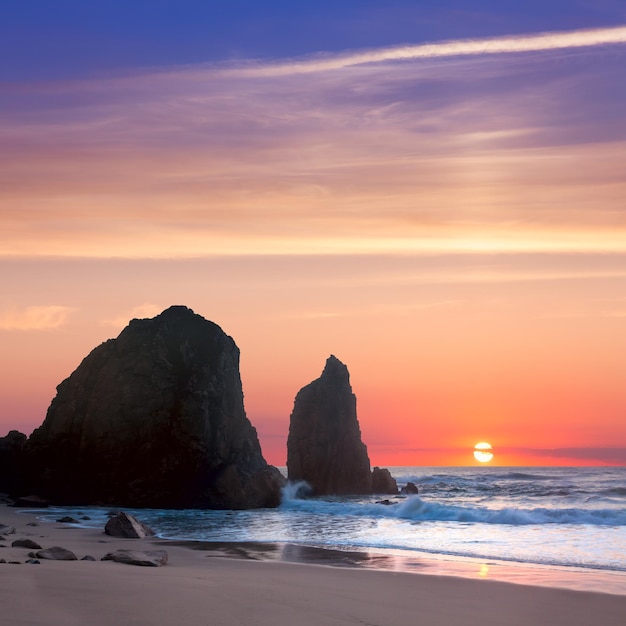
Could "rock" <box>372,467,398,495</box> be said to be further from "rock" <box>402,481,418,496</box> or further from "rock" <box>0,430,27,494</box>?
"rock" <box>0,430,27,494</box>

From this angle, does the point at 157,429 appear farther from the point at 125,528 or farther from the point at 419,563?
the point at 419,563

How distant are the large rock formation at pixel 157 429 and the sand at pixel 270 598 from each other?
1598 inches

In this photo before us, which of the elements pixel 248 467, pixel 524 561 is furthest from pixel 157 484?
pixel 524 561

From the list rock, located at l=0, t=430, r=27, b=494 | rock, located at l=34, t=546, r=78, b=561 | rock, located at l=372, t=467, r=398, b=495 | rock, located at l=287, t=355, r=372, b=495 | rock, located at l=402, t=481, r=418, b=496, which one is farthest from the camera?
rock, located at l=402, t=481, r=418, b=496

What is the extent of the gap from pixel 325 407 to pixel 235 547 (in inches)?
2664

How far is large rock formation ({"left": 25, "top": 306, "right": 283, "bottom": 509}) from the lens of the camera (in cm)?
5847

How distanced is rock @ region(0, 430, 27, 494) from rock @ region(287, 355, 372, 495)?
31.6m

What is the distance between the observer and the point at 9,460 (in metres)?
70.9

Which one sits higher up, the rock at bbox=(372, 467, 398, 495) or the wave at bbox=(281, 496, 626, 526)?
the rock at bbox=(372, 467, 398, 495)

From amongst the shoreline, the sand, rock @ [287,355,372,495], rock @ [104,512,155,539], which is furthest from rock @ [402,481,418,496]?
the sand

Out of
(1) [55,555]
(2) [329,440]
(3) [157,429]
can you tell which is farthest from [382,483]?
(1) [55,555]

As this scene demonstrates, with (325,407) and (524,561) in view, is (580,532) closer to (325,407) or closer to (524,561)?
(524,561)

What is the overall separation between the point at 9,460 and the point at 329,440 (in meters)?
35.4

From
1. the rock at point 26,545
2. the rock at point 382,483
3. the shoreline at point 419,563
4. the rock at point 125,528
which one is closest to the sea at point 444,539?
the shoreline at point 419,563
